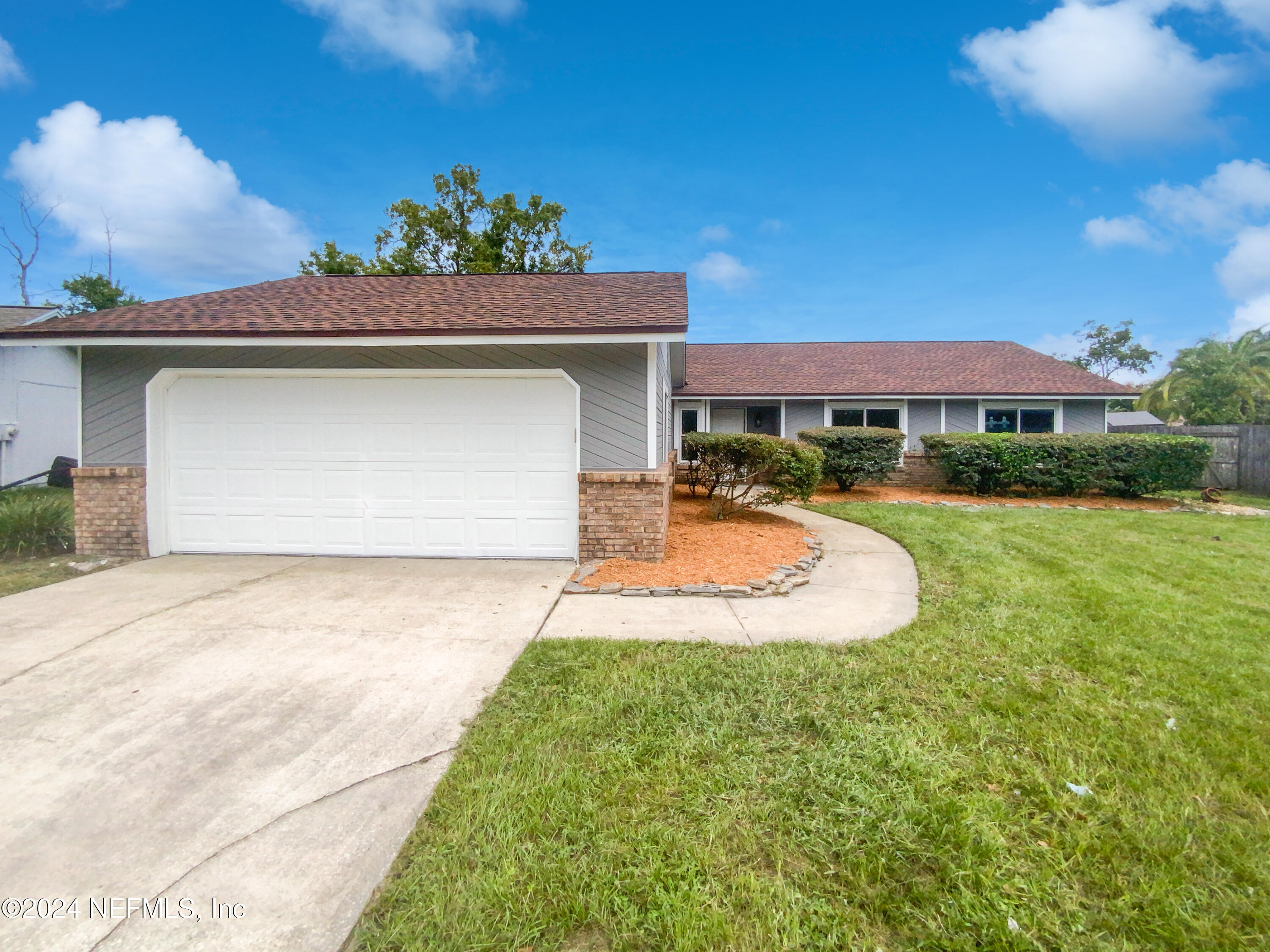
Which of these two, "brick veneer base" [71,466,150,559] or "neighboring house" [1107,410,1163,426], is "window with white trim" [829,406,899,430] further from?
"neighboring house" [1107,410,1163,426]

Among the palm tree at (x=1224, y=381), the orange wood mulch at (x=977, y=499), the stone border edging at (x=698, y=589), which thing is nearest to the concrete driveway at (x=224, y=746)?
the stone border edging at (x=698, y=589)

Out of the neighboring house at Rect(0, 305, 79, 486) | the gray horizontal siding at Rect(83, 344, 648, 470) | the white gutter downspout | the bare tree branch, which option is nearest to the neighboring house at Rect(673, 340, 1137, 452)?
the white gutter downspout

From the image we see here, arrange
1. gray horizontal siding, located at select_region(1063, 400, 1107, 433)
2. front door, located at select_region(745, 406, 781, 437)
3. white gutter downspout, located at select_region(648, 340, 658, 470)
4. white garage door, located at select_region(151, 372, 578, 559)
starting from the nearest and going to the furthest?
white gutter downspout, located at select_region(648, 340, 658, 470)
white garage door, located at select_region(151, 372, 578, 559)
gray horizontal siding, located at select_region(1063, 400, 1107, 433)
front door, located at select_region(745, 406, 781, 437)

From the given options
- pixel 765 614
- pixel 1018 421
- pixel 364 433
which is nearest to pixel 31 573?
pixel 364 433

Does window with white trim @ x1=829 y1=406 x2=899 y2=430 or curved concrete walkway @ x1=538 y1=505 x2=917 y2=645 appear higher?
window with white trim @ x1=829 y1=406 x2=899 y2=430

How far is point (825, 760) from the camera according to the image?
2662 millimetres

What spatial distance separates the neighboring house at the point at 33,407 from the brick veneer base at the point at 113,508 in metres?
7.52

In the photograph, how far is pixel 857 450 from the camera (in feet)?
42.4

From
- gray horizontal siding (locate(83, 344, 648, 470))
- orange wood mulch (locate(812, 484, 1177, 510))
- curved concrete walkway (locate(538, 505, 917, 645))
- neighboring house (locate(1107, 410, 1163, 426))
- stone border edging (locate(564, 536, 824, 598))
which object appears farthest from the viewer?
neighboring house (locate(1107, 410, 1163, 426))

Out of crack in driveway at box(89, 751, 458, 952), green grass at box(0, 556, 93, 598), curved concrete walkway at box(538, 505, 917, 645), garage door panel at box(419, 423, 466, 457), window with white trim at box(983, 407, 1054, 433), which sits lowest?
crack in driveway at box(89, 751, 458, 952)

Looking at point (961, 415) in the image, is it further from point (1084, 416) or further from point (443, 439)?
point (443, 439)

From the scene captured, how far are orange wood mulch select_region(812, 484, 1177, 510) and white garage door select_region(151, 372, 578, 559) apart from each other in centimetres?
773

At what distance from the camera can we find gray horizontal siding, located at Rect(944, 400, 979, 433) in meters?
16.3

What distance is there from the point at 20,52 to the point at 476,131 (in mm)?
10893
